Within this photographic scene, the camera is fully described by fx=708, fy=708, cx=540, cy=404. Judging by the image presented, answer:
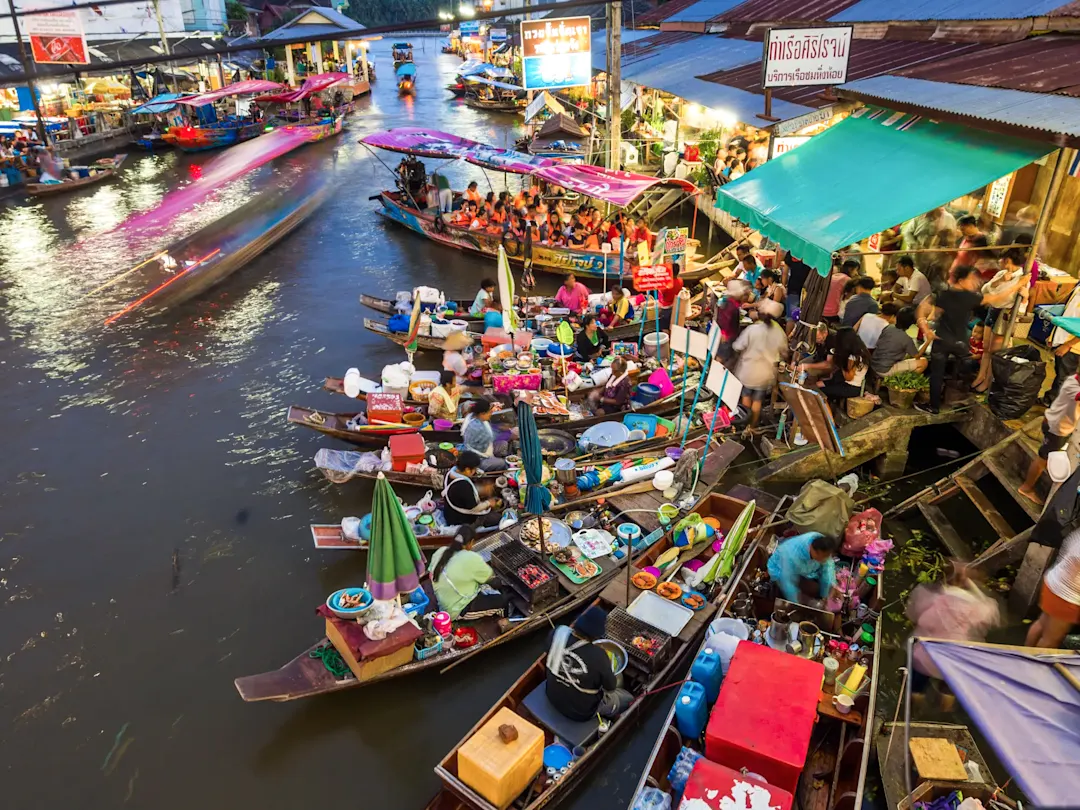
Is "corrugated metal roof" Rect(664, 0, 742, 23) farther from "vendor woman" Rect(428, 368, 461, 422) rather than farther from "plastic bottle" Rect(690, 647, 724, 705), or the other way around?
"plastic bottle" Rect(690, 647, 724, 705)

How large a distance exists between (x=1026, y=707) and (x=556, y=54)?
19067 mm

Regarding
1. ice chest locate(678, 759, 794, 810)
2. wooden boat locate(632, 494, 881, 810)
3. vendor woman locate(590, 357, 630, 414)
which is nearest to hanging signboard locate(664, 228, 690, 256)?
vendor woman locate(590, 357, 630, 414)

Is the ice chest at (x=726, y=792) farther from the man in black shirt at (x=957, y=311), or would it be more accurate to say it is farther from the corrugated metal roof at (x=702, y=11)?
the corrugated metal roof at (x=702, y=11)

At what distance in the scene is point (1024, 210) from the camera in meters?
12.5

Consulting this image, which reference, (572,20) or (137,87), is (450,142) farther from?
(137,87)

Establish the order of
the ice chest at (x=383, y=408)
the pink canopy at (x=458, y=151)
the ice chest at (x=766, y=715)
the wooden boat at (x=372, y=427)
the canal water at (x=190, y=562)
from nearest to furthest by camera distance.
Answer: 1. the ice chest at (x=766, y=715)
2. the canal water at (x=190, y=562)
3. the wooden boat at (x=372, y=427)
4. the ice chest at (x=383, y=408)
5. the pink canopy at (x=458, y=151)

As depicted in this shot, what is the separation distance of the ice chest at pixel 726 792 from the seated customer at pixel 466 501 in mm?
4595

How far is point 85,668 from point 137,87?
45.7m

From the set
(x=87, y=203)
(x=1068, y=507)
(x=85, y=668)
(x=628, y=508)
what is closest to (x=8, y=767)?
(x=85, y=668)

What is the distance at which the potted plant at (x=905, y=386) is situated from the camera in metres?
10.4

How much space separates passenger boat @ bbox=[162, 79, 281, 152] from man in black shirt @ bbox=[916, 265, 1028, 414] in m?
34.4

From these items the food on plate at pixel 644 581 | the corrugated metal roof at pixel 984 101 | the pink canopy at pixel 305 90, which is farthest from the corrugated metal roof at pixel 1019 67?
the pink canopy at pixel 305 90

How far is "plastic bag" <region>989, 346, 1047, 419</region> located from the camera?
30.0 ft

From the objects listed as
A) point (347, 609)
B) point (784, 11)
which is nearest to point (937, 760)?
point (347, 609)
